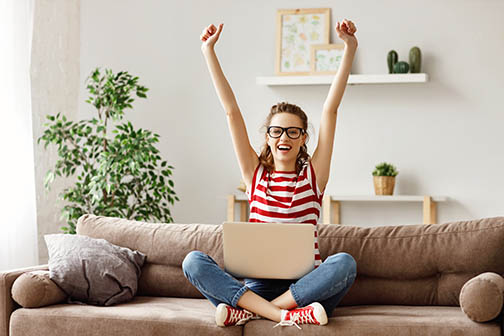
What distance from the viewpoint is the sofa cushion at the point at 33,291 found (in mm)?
2381

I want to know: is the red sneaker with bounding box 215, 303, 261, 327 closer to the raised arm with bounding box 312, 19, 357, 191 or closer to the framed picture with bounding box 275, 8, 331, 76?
the raised arm with bounding box 312, 19, 357, 191

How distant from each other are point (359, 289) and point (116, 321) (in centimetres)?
92

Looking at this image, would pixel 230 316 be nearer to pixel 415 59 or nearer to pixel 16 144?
pixel 16 144

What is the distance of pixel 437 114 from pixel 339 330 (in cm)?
253

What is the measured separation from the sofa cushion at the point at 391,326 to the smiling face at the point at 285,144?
0.60m

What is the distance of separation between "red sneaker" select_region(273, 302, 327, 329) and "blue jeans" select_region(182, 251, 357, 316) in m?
0.04

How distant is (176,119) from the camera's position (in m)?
4.63

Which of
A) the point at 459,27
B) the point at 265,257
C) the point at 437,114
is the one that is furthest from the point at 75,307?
the point at 459,27

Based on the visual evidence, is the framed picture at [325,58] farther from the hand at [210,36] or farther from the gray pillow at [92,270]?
the gray pillow at [92,270]

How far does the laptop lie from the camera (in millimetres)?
2180

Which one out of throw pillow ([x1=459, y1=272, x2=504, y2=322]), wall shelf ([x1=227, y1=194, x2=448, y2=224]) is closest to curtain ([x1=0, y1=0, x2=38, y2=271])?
wall shelf ([x1=227, y1=194, x2=448, y2=224])

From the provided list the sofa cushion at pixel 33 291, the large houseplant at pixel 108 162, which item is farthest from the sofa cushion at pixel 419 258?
the large houseplant at pixel 108 162

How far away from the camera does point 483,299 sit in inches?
81.7

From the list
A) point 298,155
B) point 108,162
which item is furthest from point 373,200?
point 298,155
